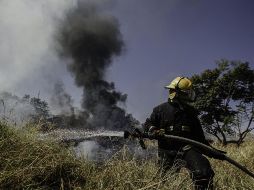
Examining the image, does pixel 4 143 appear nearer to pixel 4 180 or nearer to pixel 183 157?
pixel 4 180

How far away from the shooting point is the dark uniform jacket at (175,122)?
25.7ft

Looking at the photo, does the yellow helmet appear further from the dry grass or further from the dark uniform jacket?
the dry grass

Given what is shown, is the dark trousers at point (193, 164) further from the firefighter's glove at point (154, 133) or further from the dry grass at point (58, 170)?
the firefighter's glove at point (154, 133)

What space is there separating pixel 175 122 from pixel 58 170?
2.21 meters

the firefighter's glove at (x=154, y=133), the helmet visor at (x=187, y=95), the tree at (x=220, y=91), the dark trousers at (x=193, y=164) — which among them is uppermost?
the tree at (x=220, y=91)

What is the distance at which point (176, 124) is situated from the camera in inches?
310

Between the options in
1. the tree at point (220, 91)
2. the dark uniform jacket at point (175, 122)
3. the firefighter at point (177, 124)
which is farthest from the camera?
the tree at point (220, 91)

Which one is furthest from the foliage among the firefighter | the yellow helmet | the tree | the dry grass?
the tree

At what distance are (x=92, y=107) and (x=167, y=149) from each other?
72.7 m

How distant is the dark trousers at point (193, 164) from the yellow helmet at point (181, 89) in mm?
1026

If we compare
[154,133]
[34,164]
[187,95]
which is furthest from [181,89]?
[34,164]

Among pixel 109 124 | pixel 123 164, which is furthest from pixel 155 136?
pixel 109 124

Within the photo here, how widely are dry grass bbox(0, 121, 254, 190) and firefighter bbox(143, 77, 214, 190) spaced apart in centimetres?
37

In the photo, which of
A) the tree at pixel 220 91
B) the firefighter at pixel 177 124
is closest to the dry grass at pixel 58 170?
the firefighter at pixel 177 124
